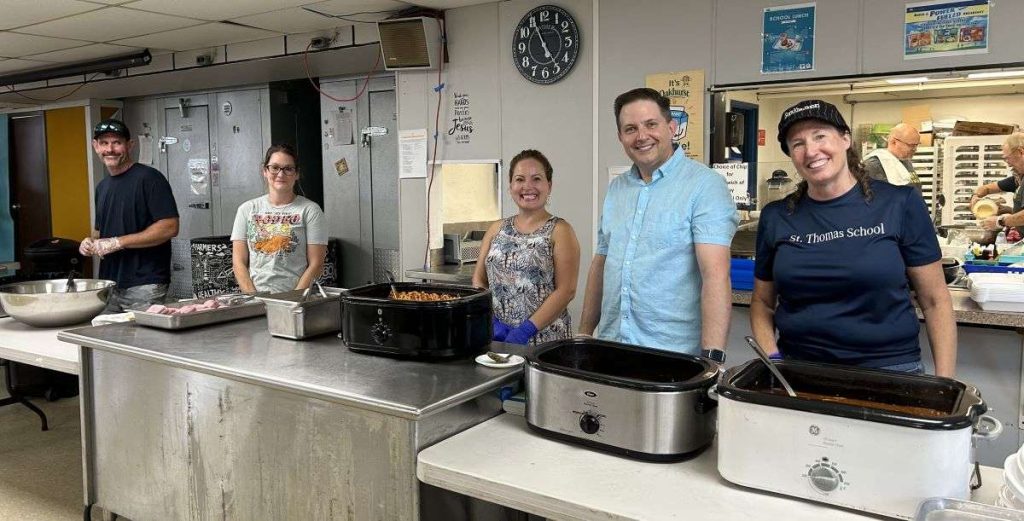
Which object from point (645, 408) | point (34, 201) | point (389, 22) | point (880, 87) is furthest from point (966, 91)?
point (34, 201)

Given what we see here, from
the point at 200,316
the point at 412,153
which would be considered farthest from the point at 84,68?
the point at 200,316

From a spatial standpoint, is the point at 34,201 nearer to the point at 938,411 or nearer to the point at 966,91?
the point at 966,91

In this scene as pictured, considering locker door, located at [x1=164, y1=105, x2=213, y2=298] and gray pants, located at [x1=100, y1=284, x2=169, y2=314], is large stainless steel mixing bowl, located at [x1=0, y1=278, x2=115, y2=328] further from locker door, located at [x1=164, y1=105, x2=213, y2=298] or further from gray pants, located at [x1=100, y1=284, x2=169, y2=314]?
locker door, located at [x1=164, y1=105, x2=213, y2=298]

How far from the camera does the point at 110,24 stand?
17.3 feet

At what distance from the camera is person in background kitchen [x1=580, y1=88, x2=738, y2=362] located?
2.23m

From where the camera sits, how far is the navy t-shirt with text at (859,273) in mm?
2010

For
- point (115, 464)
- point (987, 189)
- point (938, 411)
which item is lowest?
point (115, 464)

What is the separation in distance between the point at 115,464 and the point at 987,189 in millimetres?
4255

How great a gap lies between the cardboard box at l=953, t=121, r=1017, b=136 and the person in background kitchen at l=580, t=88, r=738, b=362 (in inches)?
98.4

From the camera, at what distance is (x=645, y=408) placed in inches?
64.1

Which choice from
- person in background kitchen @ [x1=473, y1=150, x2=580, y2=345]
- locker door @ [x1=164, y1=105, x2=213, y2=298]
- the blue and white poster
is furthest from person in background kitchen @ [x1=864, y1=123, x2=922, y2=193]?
locker door @ [x1=164, y1=105, x2=213, y2=298]

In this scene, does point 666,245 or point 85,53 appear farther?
point 85,53

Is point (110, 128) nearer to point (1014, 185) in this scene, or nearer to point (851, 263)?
point (851, 263)

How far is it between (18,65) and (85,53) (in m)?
1.20
